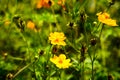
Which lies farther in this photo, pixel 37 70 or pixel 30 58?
pixel 30 58

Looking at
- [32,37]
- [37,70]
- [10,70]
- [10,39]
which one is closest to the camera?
[37,70]

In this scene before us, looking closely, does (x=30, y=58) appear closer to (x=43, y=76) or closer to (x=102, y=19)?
(x=43, y=76)

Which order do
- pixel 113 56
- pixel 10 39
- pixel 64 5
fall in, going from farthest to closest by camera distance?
pixel 113 56
pixel 10 39
pixel 64 5

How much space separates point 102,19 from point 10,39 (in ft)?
4.55

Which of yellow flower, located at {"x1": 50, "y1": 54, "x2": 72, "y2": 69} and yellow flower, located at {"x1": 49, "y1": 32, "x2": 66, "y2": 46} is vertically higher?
yellow flower, located at {"x1": 49, "y1": 32, "x2": 66, "y2": 46}

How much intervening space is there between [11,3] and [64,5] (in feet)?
4.13

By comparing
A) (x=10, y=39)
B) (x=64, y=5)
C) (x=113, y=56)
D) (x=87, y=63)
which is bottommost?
(x=113, y=56)

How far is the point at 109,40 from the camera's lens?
329 cm

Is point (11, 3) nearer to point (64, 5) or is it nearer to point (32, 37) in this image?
point (32, 37)

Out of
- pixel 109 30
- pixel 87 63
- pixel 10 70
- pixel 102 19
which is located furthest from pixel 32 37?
pixel 102 19

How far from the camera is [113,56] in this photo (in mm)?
3275

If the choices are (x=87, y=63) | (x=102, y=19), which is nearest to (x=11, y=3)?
(x=87, y=63)

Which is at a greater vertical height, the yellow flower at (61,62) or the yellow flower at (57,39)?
the yellow flower at (57,39)

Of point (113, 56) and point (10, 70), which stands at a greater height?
point (10, 70)
